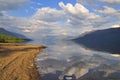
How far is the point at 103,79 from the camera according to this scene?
38188 mm

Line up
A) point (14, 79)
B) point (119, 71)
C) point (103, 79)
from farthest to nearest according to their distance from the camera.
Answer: point (119, 71)
point (103, 79)
point (14, 79)

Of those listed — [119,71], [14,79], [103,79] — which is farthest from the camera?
[119,71]

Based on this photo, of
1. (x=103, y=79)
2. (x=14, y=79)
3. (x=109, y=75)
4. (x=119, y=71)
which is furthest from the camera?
(x=119, y=71)

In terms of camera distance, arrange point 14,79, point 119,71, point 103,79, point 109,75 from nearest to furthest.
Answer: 1. point 14,79
2. point 103,79
3. point 109,75
4. point 119,71

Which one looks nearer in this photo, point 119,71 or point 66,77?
point 66,77

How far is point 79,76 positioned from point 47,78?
4.47 metres

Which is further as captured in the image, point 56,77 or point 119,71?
point 119,71

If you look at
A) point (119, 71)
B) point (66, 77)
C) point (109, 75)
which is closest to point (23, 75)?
point (66, 77)

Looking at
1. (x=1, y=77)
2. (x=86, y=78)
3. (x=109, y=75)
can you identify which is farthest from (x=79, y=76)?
(x=1, y=77)

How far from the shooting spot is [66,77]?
38969 millimetres

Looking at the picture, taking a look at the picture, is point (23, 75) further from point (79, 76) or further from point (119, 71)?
point (119, 71)

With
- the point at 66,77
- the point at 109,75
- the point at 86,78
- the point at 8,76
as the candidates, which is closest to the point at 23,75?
the point at 8,76

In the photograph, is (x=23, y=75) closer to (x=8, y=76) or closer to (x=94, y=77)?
(x=8, y=76)

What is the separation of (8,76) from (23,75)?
2364mm
